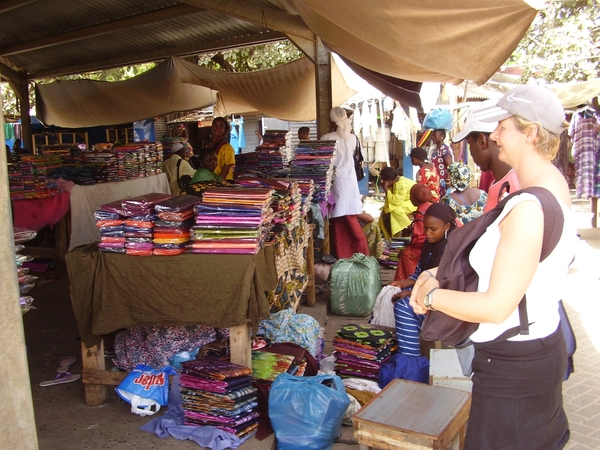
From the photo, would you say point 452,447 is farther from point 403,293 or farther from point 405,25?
point 405,25

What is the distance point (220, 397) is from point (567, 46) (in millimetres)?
13378

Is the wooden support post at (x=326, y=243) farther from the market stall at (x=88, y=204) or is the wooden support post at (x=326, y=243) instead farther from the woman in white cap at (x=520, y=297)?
the woman in white cap at (x=520, y=297)

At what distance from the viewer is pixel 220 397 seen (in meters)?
3.56

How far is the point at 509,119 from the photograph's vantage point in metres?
1.94

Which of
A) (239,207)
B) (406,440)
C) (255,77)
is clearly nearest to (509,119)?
(406,440)

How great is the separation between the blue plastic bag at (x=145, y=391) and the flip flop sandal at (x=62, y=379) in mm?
811

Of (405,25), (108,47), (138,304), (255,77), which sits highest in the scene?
(108,47)

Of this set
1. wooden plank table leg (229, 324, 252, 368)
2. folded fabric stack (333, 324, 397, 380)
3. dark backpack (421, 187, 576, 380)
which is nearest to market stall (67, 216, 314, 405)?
wooden plank table leg (229, 324, 252, 368)

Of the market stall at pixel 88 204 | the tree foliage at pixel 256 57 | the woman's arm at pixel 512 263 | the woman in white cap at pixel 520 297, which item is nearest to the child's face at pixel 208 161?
the market stall at pixel 88 204

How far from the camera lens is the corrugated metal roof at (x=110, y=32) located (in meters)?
8.39

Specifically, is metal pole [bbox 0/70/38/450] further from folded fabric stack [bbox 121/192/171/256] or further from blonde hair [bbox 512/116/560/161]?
folded fabric stack [bbox 121/192/171/256]

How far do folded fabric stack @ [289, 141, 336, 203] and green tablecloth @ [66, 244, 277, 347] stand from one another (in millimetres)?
2788

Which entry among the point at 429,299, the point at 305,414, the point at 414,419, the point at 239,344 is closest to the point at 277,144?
the point at 239,344

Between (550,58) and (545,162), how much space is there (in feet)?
45.4
